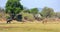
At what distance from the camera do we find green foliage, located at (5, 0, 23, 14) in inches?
3078

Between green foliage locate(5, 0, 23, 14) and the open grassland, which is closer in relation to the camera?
the open grassland

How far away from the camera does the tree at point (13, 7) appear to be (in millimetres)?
78188

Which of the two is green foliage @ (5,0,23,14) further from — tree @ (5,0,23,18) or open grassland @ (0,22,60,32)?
open grassland @ (0,22,60,32)

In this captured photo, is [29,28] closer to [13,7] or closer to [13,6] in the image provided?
[13,7]

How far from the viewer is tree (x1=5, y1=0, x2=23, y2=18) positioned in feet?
257

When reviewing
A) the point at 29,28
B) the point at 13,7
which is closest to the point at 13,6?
the point at 13,7

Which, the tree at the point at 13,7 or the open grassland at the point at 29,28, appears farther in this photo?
the tree at the point at 13,7

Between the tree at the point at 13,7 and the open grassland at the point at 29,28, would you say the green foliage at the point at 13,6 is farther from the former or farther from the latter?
the open grassland at the point at 29,28

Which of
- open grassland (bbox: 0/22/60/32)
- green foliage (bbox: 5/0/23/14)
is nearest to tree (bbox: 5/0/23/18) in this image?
green foliage (bbox: 5/0/23/14)

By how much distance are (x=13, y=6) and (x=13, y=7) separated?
791 mm

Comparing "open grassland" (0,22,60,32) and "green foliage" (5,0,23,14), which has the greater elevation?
"green foliage" (5,0,23,14)

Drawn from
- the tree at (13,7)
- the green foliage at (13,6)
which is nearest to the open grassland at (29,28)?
the tree at (13,7)

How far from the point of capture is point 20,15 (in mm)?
83438

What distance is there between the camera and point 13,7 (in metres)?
79.4
